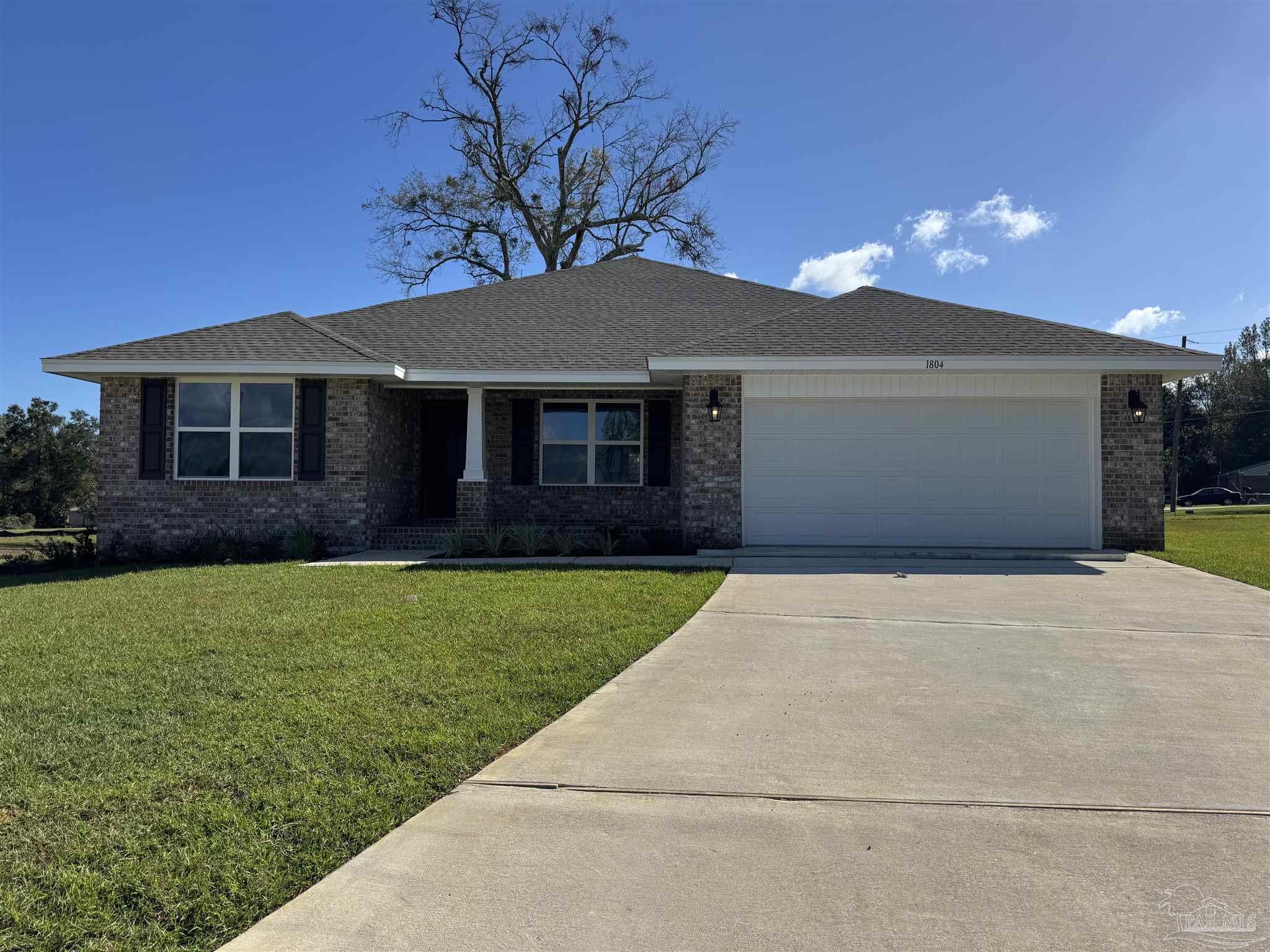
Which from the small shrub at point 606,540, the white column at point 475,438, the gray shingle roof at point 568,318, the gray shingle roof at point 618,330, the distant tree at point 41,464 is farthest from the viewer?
the distant tree at point 41,464

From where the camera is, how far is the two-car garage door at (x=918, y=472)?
12312 millimetres

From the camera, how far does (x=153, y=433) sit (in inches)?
518

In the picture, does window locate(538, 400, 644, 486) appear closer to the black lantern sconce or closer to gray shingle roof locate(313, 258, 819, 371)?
gray shingle roof locate(313, 258, 819, 371)

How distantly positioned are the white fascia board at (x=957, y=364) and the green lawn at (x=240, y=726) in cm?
461

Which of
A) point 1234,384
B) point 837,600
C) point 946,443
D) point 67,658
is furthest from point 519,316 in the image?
point 1234,384

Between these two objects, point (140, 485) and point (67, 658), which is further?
point (140, 485)

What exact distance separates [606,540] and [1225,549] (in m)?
10.00

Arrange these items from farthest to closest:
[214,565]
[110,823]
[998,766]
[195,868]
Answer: [214,565], [998,766], [110,823], [195,868]

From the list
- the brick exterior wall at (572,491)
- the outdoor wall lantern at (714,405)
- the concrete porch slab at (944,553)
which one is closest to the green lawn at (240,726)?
the concrete porch slab at (944,553)

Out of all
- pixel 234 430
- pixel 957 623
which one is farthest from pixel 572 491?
pixel 957 623

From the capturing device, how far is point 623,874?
285 centimetres

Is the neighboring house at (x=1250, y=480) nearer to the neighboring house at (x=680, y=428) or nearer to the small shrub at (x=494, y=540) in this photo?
the neighboring house at (x=680, y=428)

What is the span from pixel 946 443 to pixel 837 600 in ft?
17.4

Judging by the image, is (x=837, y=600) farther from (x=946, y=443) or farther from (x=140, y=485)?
(x=140, y=485)
